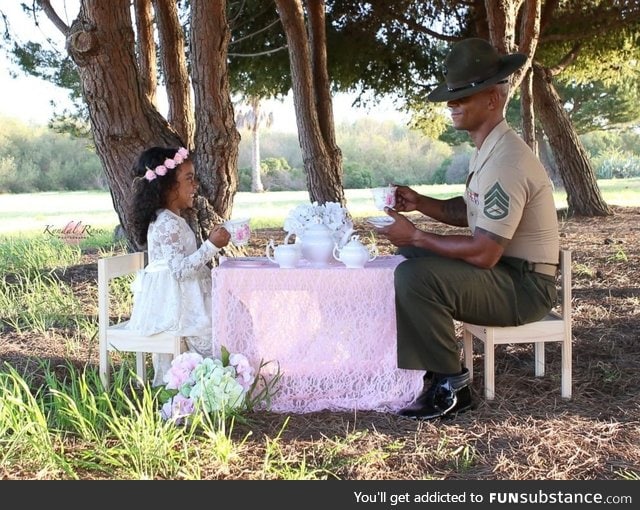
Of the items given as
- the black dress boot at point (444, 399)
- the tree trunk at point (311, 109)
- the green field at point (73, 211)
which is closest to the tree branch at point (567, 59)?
the green field at point (73, 211)

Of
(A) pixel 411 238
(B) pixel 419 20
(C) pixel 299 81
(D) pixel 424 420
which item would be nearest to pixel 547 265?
(A) pixel 411 238

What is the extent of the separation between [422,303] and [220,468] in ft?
3.11

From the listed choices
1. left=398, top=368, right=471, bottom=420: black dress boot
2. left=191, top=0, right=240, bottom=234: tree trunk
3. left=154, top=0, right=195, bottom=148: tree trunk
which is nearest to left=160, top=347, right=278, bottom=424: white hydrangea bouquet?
left=398, top=368, right=471, bottom=420: black dress boot

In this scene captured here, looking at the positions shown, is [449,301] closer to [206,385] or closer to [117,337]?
[206,385]

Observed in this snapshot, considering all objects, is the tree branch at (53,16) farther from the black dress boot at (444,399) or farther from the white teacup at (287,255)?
the black dress boot at (444,399)

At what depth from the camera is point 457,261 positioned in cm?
281

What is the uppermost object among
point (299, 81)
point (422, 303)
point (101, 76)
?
point (299, 81)

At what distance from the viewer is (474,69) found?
2865mm

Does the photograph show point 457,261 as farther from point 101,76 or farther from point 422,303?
point 101,76

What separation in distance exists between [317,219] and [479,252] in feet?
2.12

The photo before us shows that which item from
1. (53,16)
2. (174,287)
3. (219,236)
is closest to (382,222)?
(219,236)

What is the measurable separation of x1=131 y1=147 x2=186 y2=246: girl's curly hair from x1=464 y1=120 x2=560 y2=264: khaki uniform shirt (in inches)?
49.7

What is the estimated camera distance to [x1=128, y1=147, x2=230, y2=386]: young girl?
10.00 ft

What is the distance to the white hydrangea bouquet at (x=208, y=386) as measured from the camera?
2.72m
